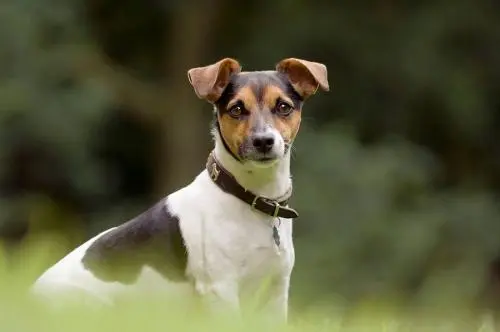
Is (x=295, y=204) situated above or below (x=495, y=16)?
below

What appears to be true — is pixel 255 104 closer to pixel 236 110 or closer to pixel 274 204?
pixel 236 110

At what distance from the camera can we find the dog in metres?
6.00

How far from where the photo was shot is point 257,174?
619 centimetres

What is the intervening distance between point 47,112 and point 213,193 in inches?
301

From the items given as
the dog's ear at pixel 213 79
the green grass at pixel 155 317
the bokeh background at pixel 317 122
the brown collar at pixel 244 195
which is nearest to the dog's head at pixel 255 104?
the dog's ear at pixel 213 79

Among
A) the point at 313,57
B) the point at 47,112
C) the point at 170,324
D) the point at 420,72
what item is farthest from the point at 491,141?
the point at 170,324

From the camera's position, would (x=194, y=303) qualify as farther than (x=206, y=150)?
No

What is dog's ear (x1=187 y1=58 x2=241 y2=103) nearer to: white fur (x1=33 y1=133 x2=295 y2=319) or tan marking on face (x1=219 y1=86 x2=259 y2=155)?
tan marking on face (x1=219 y1=86 x2=259 y2=155)

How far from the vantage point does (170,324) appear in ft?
14.1

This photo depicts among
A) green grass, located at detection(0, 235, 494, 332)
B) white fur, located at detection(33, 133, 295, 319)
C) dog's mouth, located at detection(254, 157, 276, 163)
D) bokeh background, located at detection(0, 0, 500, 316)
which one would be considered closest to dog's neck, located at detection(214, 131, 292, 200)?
white fur, located at detection(33, 133, 295, 319)

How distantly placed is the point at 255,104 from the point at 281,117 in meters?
0.13

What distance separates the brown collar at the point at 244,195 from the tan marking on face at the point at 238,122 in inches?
4.7

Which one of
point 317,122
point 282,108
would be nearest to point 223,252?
point 282,108

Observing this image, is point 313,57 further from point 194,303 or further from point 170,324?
point 170,324
